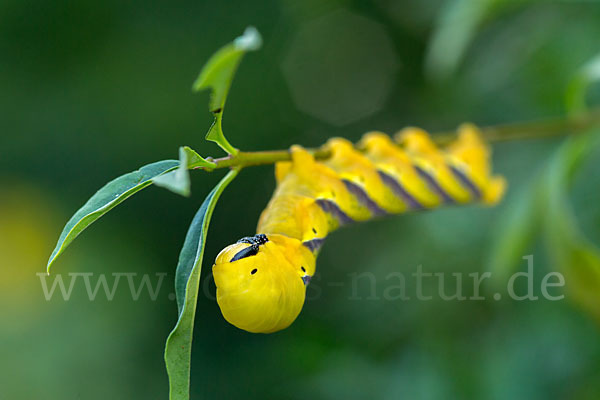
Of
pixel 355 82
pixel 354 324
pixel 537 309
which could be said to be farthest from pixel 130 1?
pixel 537 309

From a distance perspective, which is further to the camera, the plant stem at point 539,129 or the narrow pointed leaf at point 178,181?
the plant stem at point 539,129

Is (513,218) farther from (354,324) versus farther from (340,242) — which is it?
(340,242)

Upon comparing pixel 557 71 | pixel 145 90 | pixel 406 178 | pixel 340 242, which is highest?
pixel 145 90

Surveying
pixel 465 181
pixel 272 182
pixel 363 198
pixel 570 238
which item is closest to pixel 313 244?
pixel 363 198

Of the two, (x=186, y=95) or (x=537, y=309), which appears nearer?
(x=537, y=309)

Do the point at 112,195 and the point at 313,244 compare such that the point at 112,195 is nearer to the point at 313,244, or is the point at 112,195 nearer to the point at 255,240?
the point at 255,240

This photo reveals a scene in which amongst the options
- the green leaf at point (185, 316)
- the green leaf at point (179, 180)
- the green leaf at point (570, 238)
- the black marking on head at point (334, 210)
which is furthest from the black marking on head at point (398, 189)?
the green leaf at point (179, 180)

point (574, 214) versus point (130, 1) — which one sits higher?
point (130, 1)

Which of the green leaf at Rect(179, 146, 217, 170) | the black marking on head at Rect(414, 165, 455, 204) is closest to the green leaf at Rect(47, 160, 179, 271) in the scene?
the green leaf at Rect(179, 146, 217, 170)

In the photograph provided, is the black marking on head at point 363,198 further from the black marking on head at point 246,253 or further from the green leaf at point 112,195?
the green leaf at point 112,195
